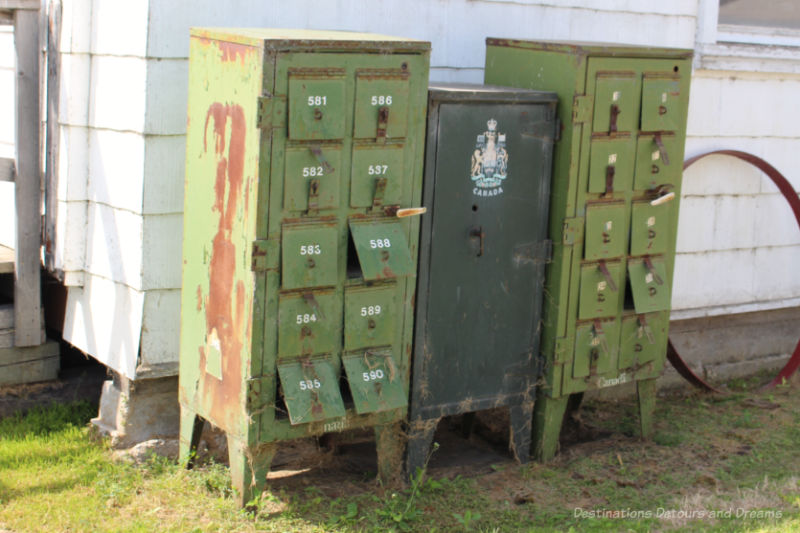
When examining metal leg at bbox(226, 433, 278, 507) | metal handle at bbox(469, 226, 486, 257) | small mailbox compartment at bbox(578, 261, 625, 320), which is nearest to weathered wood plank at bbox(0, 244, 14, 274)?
metal leg at bbox(226, 433, 278, 507)

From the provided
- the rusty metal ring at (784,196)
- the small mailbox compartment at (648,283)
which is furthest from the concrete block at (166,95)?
the rusty metal ring at (784,196)

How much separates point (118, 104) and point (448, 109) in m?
1.59

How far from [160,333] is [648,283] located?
251 cm

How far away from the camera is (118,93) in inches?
192

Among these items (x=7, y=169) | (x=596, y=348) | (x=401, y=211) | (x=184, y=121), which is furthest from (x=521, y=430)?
(x=7, y=169)

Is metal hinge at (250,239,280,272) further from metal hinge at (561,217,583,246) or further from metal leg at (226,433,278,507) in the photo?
metal hinge at (561,217,583,246)

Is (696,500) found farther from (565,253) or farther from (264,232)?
(264,232)

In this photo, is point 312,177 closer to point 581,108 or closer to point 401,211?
point 401,211

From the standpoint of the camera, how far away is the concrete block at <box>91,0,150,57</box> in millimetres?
4703

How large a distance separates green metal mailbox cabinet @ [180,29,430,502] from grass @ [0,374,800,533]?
0.34 metres

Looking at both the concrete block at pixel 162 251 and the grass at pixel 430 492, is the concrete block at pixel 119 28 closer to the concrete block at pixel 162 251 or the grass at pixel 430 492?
the concrete block at pixel 162 251

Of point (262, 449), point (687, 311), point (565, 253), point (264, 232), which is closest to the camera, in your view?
point (264, 232)

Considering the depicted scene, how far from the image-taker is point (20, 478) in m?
4.74

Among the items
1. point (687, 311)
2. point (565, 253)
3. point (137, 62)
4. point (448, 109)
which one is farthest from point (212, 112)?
point (687, 311)
